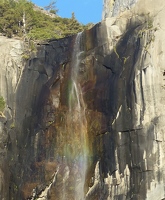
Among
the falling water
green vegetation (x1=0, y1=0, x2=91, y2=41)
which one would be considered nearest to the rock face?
the falling water

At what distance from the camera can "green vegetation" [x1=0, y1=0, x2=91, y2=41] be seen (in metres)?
23.0

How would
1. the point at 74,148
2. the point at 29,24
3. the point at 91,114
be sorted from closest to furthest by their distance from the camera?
1. the point at 91,114
2. the point at 74,148
3. the point at 29,24

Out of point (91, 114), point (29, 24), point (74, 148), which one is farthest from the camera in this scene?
point (29, 24)

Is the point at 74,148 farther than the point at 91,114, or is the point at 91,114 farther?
the point at 74,148

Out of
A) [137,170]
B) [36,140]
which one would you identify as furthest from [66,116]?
[137,170]

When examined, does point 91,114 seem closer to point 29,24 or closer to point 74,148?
point 74,148

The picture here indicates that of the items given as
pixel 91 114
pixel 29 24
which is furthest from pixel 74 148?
pixel 29 24

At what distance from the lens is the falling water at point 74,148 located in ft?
50.1

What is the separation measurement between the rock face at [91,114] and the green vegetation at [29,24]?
3640mm

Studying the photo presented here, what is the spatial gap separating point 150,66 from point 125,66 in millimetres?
1213

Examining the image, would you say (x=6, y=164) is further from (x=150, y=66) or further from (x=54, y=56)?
(x=150, y=66)

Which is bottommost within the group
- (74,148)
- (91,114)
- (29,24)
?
(74,148)

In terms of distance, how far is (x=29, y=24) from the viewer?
2527 cm

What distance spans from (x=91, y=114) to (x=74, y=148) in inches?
56.9
